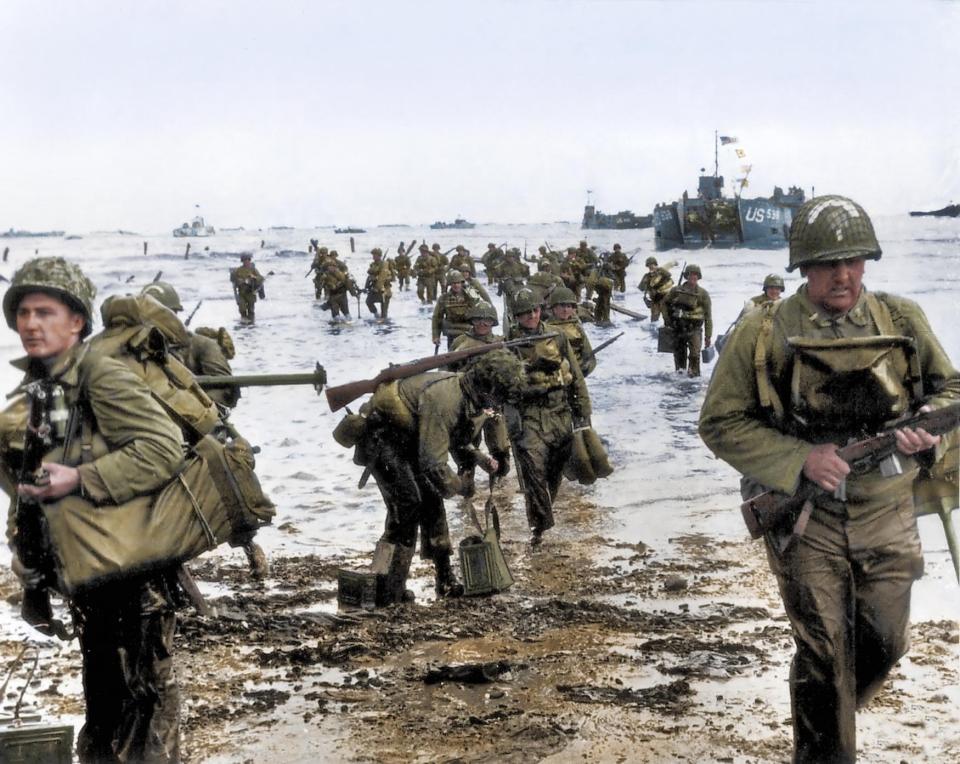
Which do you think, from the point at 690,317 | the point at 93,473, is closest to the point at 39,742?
the point at 93,473

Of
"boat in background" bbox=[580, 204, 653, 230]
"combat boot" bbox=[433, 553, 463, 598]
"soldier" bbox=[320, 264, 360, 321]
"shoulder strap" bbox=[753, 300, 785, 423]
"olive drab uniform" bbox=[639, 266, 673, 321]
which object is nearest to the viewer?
"shoulder strap" bbox=[753, 300, 785, 423]

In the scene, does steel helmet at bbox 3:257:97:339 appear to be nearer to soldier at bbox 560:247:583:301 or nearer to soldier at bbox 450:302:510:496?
soldier at bbox 450:302:510:496

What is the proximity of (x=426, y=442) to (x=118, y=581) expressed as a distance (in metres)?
3.20

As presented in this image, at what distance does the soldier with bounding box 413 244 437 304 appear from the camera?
33.6 m

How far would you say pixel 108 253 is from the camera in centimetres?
7088

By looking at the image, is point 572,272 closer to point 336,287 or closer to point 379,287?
point 379,287

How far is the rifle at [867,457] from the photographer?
11.5 feet

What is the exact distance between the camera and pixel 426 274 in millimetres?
33625

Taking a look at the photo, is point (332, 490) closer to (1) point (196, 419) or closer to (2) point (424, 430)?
(2) point (424, 430)

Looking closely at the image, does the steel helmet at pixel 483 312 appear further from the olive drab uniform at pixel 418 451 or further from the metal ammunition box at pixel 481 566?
the metal ammunition box at pixel 481 566

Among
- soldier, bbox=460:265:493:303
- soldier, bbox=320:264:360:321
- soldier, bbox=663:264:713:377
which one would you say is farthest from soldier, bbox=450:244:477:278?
soldier, bbox=663:264:713:377

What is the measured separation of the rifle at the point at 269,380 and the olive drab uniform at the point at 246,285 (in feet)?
65.8

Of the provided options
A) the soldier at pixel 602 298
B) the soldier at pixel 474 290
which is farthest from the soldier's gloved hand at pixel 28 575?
the soldier at pixel 602 298

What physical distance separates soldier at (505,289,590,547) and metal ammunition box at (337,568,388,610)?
6.79 feet
